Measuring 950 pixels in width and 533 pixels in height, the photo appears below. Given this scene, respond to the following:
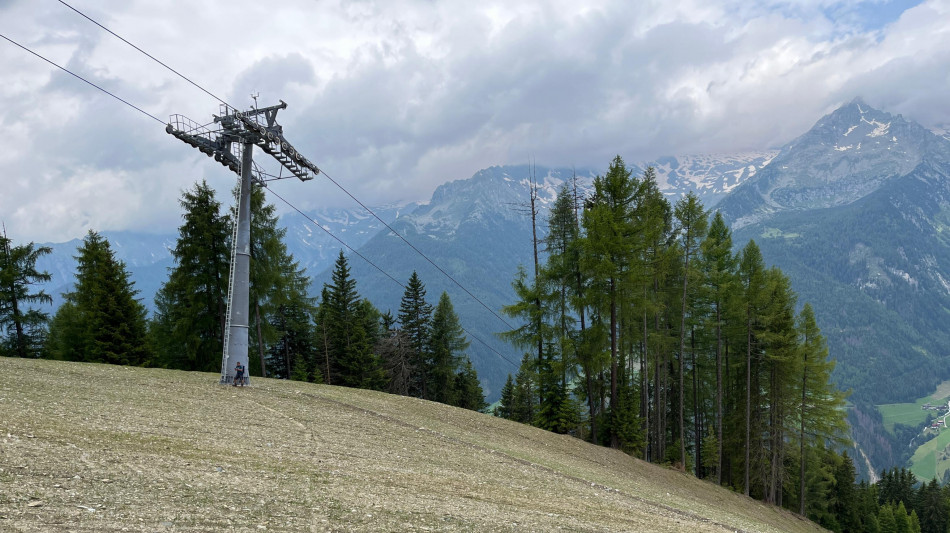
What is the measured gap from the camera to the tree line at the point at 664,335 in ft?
104

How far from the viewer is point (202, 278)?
36.1m

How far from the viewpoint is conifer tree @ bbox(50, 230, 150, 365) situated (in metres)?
36.9

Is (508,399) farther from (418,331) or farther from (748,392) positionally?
(748,392)

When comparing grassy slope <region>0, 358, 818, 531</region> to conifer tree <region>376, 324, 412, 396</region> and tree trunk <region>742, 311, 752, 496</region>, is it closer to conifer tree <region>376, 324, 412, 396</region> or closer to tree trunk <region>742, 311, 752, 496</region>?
tree trunk <region>742, 311, 752, 496</region>

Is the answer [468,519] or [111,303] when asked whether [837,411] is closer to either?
[468,519]

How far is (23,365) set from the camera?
22750mm

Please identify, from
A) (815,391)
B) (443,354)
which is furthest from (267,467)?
(443,354)

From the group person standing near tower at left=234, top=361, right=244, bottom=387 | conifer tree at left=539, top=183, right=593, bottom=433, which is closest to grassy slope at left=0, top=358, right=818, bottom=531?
person standing near tower at left=234, top=361, right=244, bottom=387

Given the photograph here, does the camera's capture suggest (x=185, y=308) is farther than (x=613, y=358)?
Yes

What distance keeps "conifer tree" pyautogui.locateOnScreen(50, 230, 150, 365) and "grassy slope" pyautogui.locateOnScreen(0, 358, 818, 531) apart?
40.3 feet

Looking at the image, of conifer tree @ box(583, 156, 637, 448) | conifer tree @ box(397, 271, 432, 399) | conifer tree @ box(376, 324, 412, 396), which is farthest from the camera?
conifer tree @ box(397, 271, 432, 399)

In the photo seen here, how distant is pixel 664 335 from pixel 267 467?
3013cm

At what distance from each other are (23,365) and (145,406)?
9.56 m

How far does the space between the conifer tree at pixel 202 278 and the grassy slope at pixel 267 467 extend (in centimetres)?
1083
